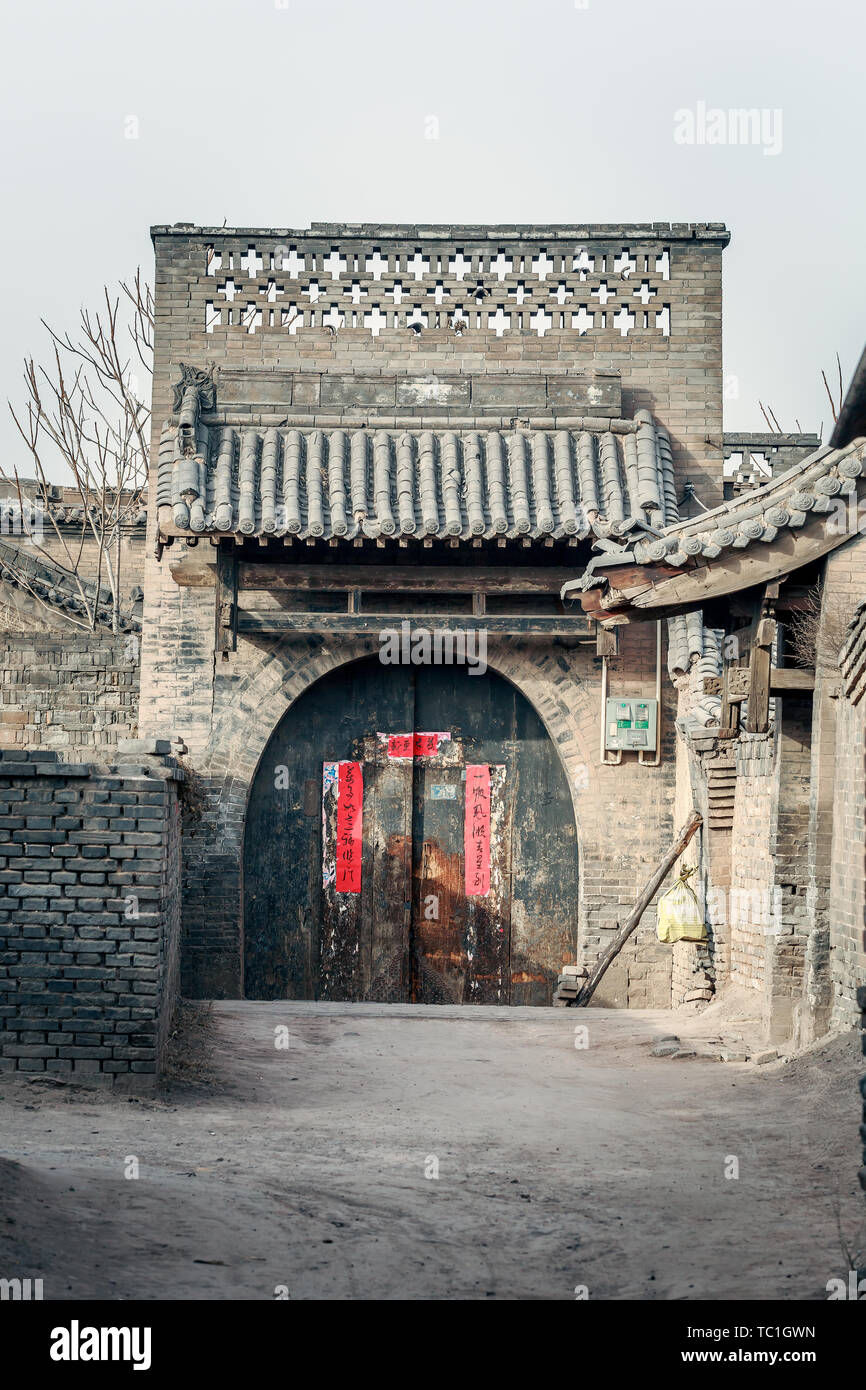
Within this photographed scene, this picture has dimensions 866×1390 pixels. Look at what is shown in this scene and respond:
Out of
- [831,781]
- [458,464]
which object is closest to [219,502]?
[458,464]

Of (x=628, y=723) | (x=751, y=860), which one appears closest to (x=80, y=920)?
(x=751, y=860)

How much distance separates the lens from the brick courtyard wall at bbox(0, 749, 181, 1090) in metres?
7.47

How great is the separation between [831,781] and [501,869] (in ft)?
15.4

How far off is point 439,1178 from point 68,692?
24.7 ft

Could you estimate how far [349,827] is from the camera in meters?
12.7

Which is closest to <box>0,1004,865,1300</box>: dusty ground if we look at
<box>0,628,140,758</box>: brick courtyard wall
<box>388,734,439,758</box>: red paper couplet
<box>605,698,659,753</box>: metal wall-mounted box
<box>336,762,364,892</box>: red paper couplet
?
<box>336,762,364,892</box>: red paper couplet

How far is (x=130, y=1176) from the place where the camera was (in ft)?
18.5

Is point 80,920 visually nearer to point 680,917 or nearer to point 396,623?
point 680,917

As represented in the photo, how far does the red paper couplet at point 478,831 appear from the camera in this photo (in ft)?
41.5

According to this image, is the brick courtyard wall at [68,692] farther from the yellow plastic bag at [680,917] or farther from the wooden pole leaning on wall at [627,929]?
the yellow plastic bag at [680,917]

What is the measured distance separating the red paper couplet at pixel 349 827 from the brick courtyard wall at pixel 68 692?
1.89 meters

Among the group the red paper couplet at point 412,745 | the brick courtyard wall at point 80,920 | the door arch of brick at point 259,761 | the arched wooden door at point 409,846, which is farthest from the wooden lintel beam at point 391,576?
the brick courtyard wall at point 80,920

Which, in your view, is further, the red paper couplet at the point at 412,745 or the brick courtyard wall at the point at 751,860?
the red paper couplet at the point at 412,745
